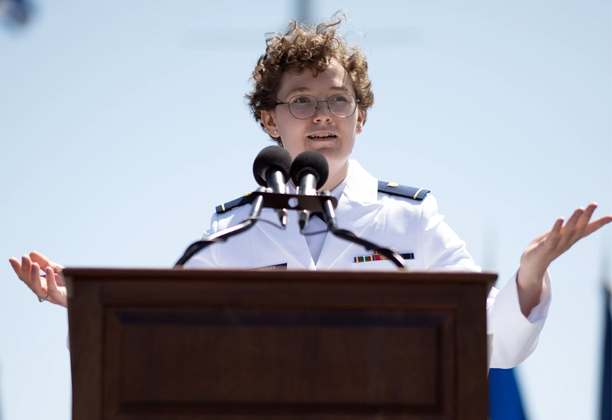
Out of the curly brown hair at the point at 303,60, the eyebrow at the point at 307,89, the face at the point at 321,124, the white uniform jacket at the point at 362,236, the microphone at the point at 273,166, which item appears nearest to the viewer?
the microphone at the point at 273,166

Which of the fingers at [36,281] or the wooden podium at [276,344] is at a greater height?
the fingers at [36,281]

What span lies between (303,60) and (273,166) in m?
1.63

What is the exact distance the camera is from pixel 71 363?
1.87 m

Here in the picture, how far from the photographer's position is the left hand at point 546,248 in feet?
7.95

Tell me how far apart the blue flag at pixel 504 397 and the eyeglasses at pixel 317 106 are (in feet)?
14.8

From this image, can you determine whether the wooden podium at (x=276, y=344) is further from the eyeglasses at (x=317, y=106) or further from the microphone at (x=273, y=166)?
the eyeglasses at (x=317, y=106)

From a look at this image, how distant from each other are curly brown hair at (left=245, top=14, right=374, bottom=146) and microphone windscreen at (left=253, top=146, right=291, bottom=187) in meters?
1.51

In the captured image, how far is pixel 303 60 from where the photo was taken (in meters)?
3.96

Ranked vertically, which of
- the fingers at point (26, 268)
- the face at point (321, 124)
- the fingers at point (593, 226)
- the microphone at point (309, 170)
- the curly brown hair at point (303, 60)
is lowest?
the fingers at point (26, 268)

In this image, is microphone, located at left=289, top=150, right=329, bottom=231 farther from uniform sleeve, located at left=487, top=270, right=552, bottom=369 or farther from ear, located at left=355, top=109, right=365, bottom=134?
ear, located at left=355, top=109, right=365, bottom=134

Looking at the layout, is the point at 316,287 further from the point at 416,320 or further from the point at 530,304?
the point at 530,304

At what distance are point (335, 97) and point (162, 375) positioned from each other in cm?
213

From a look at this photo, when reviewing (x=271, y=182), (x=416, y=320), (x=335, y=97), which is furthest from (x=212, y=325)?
(x=335, y=97)

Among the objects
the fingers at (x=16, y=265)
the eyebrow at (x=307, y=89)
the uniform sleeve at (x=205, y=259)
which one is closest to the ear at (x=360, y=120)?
the eyebrow at (x=307, y=89)
